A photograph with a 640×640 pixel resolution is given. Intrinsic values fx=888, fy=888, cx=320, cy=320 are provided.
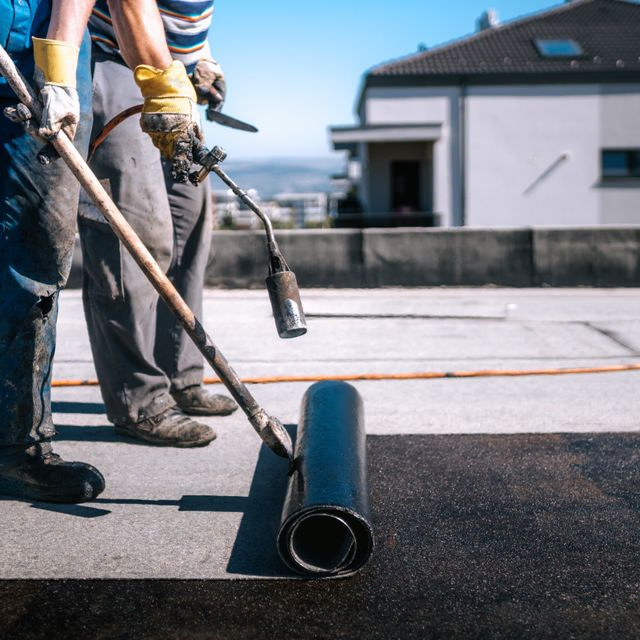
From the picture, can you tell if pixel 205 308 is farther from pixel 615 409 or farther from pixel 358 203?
pixel 358 203

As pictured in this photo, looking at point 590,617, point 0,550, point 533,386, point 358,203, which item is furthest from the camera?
point 358,203

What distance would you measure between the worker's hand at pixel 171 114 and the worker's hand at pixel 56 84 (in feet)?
0.80

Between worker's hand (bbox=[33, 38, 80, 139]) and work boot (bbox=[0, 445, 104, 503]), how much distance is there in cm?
111

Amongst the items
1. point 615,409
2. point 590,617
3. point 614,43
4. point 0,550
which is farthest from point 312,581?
point 614,43

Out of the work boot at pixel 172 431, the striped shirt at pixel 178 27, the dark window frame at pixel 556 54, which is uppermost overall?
the dark window frame at pixel 556 54

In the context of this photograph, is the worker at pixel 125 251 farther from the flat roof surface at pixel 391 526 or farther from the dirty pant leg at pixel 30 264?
the dirty pant leg at pixel 30 264

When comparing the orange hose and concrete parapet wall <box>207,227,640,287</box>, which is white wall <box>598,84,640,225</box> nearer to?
concrete parapet wall <box>207,227,640,287</box>

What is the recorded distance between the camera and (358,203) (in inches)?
1300

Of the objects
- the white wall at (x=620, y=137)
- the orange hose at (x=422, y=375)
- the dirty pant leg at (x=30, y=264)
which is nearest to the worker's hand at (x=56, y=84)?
the dirty pant leg at (x=30, y=264)

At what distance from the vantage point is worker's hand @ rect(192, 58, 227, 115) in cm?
414

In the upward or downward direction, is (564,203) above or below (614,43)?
below

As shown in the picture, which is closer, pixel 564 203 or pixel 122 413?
pixel 122 413

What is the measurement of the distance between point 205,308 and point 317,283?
195cm

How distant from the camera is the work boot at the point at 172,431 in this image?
3656 mm
